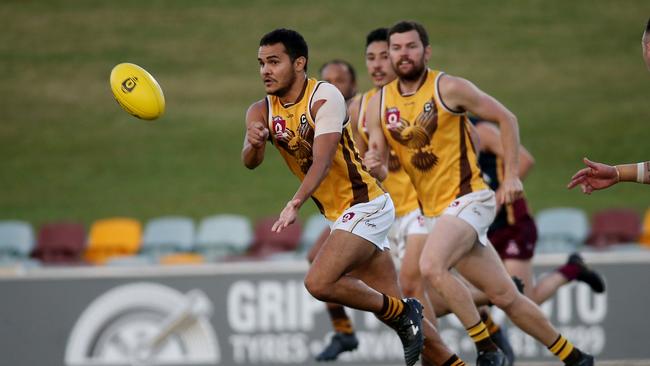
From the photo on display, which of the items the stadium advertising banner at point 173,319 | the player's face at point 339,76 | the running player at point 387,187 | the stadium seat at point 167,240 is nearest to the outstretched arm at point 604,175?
the running player at point 387,187

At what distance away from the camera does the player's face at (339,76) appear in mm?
9703

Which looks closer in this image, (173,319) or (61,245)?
(173,319)

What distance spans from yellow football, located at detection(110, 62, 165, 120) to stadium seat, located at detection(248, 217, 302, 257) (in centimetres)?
958

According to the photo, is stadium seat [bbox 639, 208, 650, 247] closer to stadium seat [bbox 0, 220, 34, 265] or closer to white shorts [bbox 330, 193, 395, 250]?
stadium seat [bbox 0, 220, 34, 265]

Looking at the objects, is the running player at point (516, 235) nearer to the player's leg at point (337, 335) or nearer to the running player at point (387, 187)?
the running player at point (387, 187)

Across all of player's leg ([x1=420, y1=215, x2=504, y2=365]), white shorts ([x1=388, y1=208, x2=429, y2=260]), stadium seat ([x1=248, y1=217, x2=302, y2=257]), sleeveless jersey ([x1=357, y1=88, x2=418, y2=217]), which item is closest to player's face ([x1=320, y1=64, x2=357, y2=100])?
sleeveless jersey ([x1=357, y1=88, x2=418, y2=217])

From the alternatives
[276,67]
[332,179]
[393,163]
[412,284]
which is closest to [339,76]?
[393,163]

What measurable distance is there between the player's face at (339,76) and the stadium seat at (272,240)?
7187 mm

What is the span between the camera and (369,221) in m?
7.16

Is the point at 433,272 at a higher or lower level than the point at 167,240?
higher

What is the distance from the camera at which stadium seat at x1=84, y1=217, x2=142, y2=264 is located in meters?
17.2

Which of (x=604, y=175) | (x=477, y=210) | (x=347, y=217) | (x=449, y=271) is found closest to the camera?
(x=604, y=175)

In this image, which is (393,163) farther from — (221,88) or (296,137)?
(221,88)

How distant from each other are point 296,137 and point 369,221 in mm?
708
